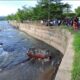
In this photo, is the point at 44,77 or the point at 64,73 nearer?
the point at 64,73

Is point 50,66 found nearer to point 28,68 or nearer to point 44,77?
point 28,68

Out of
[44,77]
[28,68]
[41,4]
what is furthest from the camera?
[41,4]

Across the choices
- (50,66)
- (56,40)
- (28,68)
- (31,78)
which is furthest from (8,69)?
(56,40)

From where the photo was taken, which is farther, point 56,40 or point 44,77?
point 56,40

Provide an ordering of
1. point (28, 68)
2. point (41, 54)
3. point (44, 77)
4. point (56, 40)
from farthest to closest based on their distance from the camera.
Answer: point (56, 40), point (41, 54), point (28, 68), point (44, 77)

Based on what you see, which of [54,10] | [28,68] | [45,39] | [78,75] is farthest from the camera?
[54,10]

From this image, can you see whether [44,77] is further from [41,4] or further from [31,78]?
[41,4]

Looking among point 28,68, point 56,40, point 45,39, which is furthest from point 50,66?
point 45,39

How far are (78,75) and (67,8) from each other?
196 ft

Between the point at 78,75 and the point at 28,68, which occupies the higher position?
the point at 78,75

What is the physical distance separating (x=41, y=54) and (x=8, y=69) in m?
5.54

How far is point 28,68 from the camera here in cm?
2605

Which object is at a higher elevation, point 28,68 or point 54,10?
point 54,10

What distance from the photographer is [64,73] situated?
9.36 metres
